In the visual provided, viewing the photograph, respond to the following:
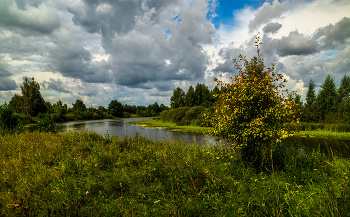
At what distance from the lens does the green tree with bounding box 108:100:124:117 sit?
376ft

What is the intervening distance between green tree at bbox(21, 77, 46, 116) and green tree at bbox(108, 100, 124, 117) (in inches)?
2119

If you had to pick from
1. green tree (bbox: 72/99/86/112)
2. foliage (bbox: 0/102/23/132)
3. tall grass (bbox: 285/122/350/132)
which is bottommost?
tall grass (bbox: 285/122/350/132)

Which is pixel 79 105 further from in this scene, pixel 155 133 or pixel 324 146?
pixel 324 146

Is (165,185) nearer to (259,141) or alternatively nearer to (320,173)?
(259,141)

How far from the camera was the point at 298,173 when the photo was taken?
16.7 feet

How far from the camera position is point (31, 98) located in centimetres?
5712

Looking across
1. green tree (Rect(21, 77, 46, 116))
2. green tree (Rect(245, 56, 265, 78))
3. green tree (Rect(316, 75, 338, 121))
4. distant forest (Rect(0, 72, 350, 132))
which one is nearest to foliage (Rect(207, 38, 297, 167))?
green tree (Rect(245, 56, 265, 78))

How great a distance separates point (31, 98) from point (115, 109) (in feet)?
192

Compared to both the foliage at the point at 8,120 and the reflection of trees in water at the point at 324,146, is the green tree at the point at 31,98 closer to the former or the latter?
the foliage at the point at 8,120

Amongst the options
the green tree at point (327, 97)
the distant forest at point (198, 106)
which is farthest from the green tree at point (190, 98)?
the green tree at point (327, 97)

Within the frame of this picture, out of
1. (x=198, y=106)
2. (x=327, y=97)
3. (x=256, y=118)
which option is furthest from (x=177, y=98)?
(x=256, y=118)

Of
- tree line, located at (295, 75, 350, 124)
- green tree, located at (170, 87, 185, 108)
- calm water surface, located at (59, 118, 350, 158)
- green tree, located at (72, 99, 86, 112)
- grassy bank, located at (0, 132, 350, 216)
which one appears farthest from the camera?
green tree, located at (72, 99, 86, 112)

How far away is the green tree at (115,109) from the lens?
115m

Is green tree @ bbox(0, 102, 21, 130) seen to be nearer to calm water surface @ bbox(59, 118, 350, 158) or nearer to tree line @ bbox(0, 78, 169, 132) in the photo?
tree line @ bbox(0, 78, 169, 132)
